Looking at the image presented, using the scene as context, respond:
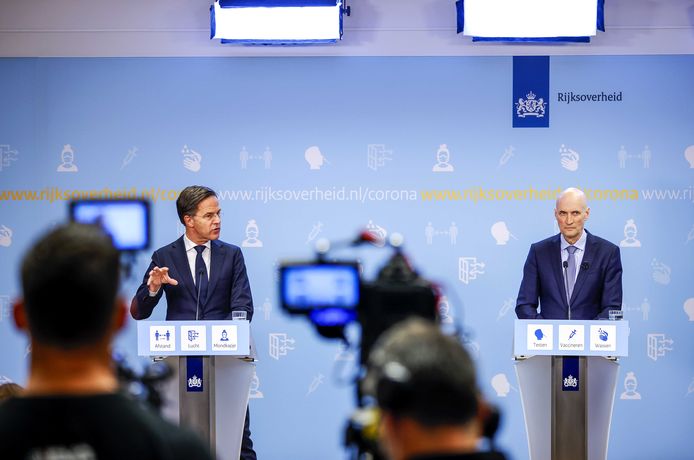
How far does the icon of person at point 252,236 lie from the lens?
596 cm

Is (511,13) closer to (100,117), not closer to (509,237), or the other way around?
(509,237)

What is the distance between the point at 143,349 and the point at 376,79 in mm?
2614

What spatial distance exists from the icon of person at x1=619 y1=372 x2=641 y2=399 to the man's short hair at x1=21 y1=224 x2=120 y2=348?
4938mm

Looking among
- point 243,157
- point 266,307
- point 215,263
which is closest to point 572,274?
point 215,263

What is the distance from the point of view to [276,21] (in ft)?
18.7

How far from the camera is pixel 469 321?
597 centimetres

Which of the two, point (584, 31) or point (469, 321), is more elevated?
point (584, 31)

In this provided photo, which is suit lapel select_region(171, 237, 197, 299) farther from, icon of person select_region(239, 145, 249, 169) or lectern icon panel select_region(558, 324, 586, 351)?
lectern icon panel select_region(558, 324, 586, 351)

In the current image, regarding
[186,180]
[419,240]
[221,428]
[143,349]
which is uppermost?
[186,180]

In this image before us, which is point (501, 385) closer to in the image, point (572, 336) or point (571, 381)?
point (571, 381)

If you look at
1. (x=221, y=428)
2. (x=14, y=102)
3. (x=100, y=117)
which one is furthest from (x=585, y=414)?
(x=14, y=102)

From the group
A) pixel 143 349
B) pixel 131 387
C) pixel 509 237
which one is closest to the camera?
pixel 131 387

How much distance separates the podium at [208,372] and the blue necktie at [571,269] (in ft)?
5.47

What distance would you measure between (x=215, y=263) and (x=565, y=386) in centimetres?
185
